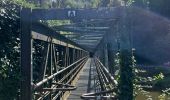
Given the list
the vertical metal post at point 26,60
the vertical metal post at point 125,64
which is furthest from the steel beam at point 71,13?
the vertical metal post at point 125,64

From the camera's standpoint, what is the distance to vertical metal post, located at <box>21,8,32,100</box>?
7.41 meters

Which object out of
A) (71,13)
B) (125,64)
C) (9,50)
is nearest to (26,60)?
(9,50)

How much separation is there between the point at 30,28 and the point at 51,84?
3019 mm

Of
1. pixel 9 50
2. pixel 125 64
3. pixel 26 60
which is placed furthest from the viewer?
pixel 9 50

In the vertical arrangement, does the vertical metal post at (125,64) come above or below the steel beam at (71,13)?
below

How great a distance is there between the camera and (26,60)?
743 cm

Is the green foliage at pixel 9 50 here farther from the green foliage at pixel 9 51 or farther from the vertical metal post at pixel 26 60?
the vertical metal post at pixel 26 60

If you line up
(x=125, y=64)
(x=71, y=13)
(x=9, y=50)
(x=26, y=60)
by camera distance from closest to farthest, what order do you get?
(x=125, y=64) → (x=26, y=60) → (x=71, y=13) → (x=9, y=50)

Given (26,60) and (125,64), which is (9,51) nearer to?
(26,60)

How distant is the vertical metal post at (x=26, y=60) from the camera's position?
741 cm

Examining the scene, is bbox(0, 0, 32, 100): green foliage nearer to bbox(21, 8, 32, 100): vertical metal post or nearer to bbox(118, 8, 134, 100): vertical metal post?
bbox(21, 8, 32, 100): vertical metal post

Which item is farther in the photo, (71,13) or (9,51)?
(9,51)

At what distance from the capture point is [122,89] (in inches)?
269

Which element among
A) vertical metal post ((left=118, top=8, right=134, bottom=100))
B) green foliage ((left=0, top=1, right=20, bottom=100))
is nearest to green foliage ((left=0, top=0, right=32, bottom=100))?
green foliage ((left=0, top=1, right=20, bottom=100))
